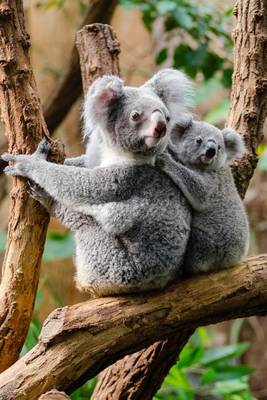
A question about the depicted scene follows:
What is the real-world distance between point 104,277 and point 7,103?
2.87 ft

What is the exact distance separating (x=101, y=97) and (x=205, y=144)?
55 cm

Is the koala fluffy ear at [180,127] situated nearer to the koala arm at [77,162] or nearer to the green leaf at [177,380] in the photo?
the koala arm at [77,162]

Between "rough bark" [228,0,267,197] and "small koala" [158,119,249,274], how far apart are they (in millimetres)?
340

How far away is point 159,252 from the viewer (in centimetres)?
294

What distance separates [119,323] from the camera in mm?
2809

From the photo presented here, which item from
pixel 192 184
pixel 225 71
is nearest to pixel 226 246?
pixel 192 184

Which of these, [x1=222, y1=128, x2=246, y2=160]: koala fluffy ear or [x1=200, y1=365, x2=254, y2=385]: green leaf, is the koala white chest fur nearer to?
[x1=222, y1=128, x2=246, y2=160]: koala fluffy ear

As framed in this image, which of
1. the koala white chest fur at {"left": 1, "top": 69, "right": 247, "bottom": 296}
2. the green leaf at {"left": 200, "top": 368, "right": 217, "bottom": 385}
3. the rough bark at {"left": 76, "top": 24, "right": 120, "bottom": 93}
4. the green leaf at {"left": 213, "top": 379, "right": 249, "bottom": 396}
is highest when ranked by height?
the rough bark at {"left": 76, "top": 24, "right": 120, "bottom": 93}

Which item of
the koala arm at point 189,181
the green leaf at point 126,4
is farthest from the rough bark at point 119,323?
the green leaf at point 126,4

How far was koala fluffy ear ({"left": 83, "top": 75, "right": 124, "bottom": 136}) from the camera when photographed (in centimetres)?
295

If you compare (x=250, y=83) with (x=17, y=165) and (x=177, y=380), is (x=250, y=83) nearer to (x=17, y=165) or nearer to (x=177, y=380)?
(x=17, y=165)

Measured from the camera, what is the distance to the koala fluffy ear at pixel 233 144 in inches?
128

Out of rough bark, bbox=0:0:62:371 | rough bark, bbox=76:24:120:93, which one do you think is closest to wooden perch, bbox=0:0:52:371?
rough bark, bbox=0:0:62:371

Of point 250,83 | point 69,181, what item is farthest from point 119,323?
point 250,83
